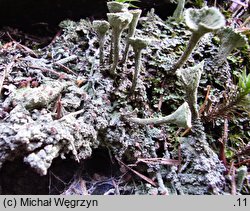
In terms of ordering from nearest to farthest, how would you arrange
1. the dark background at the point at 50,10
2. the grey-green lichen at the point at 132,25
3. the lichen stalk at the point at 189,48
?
the lichen stalk at the point at 189,48, the grey-green lichen at the point at 132,25, the dark background at the point at 50,10

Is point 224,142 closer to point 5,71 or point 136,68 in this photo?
point 136,68

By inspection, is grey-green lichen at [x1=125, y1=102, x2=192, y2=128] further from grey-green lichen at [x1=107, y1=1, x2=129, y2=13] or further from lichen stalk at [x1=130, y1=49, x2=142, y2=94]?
grey-green lichen at [x1=107, y1=1, x2=129, y2=13]

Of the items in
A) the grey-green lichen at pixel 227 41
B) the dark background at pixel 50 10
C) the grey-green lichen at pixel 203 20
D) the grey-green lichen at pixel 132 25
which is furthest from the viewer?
the dark background at pixel 50 10

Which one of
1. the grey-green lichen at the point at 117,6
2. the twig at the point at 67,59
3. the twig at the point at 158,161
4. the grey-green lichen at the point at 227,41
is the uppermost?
the grey-green lichen at the point at 117,6

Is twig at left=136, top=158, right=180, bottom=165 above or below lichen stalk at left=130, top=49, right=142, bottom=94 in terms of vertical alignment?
below

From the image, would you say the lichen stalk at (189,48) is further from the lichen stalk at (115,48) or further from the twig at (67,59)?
the twig at (67,59)

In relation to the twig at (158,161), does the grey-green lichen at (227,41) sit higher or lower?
higher

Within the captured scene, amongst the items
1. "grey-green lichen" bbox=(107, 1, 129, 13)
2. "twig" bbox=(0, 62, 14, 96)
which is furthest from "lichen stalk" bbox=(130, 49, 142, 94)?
"twig" bbox=(0, 62, 14, 96)

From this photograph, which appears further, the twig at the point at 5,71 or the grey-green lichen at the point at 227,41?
the grey-green lichen at the point at 227,41

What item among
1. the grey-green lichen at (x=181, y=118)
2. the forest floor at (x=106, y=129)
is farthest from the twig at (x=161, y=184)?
the grey-green lichen at (x=181, y=118)

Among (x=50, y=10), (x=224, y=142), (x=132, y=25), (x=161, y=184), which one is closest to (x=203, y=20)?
(x=132, y=25)

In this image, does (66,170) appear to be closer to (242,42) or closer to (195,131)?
(195,131)

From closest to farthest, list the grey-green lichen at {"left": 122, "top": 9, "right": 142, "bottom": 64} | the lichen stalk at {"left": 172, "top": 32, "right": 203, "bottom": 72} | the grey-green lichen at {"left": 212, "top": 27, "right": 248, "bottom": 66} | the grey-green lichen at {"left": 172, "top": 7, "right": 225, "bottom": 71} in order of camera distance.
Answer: the grey-green lichen at {"left": 172, "top": 7, "right": 225, "bottom": 71}
the lichen stalk at {"left": 172, "top": 32, "right": 203, "bottom": 72}
the grey-green lichen at {"left": 122, "top": 9, "right": 142, "bottom": 64}
the grey-green lichen at {"left": 212, "top": 27, "right": 248, "bottom": 66}
